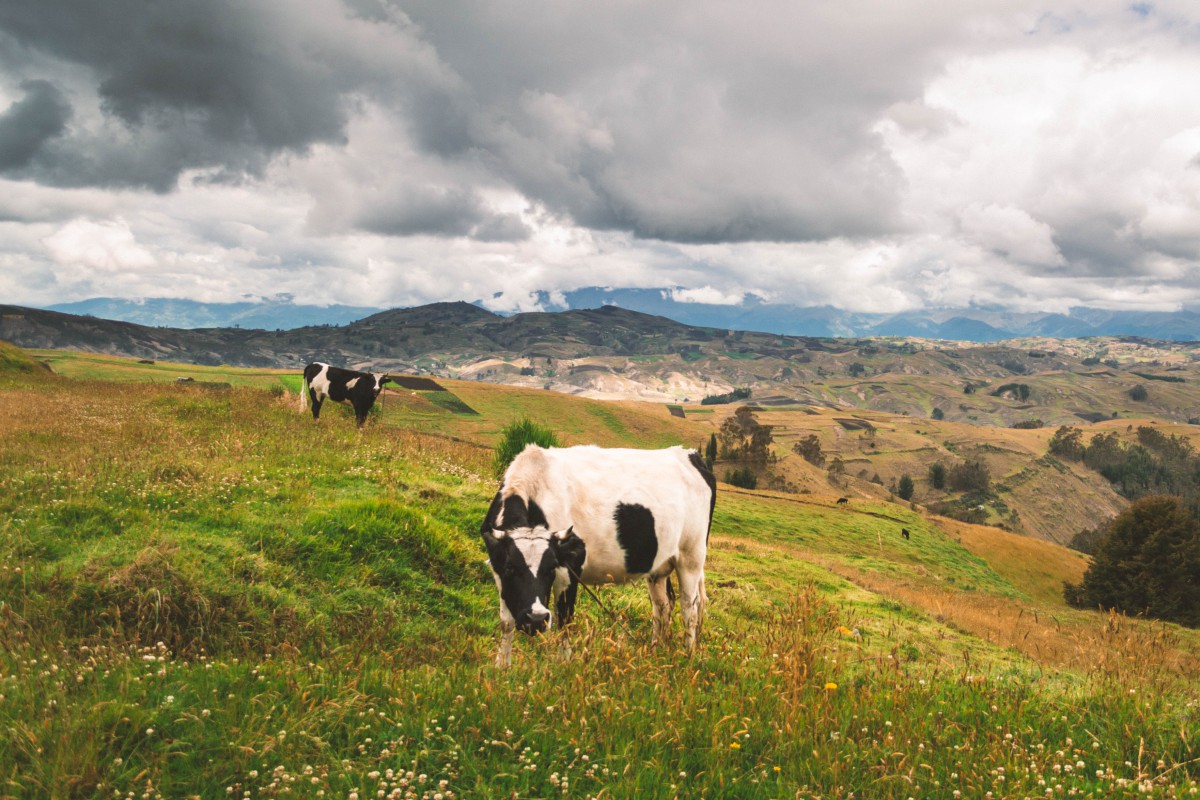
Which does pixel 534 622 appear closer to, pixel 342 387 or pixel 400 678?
pixel 400 678

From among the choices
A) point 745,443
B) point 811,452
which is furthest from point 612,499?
point 811,452

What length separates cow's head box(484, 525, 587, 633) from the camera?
23.4 ft

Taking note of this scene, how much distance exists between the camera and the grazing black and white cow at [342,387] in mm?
27078

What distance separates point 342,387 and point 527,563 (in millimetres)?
22987

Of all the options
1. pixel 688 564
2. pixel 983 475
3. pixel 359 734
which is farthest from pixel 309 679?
pixel 983 475

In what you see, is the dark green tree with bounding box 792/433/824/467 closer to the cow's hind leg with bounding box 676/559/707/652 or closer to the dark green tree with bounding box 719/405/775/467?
the dark green tree with bounding box 719/405/775/467

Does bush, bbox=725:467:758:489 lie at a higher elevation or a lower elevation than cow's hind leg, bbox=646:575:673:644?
lower

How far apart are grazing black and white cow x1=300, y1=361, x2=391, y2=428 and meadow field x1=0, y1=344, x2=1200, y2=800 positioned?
36.5 feet

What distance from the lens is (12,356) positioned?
39281mm

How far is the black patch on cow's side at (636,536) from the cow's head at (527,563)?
1453 millimetres

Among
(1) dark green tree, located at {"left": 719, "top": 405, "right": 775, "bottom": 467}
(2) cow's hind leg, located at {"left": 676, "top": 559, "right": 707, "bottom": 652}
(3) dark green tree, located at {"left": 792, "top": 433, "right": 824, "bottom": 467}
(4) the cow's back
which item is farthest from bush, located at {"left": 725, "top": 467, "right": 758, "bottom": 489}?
(4) the cow's back

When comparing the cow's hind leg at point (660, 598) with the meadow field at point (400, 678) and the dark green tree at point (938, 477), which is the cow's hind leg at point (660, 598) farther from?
the dark green tree at point (938, 477)

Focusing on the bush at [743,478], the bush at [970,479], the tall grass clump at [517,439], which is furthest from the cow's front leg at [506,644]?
the bush at [970,479]

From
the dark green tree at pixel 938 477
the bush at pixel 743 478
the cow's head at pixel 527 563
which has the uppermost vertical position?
the cow's head at pixel 527 563
